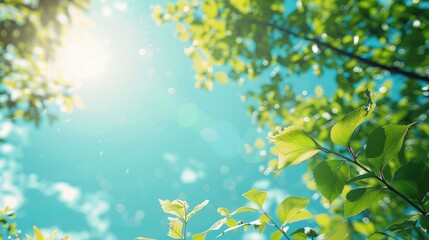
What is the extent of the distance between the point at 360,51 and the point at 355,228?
9.97 feet

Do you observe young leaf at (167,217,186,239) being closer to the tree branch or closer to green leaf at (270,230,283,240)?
green leaf at (270,230,283,240)

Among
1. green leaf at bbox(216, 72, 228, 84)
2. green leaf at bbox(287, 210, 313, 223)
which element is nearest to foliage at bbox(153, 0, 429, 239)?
green leaf at bbox(216, 72, 228, 84)

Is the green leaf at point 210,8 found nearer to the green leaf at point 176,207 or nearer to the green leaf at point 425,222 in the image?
the green leaf at point 176,207

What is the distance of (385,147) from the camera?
636mm

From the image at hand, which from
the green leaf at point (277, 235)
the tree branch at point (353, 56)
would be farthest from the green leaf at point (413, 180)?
the tree branch at point (353, 56)

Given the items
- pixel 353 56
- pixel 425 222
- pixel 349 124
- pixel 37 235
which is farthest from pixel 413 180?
pixel 353 56

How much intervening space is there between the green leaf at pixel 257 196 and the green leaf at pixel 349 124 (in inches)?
11.2

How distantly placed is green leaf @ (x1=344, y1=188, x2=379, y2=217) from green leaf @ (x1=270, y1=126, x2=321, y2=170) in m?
0.14

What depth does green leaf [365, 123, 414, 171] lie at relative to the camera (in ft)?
2.08

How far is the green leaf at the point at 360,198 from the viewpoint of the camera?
2.30 feet

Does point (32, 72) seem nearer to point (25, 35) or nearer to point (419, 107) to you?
point (25, 35)

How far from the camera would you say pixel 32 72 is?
4789 millimetres

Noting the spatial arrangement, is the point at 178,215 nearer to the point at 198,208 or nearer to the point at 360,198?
the point at 198,208

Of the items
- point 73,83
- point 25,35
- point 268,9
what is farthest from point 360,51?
point 25,35
